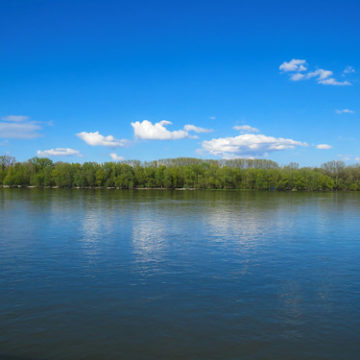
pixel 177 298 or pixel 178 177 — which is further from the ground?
pixel 178 177

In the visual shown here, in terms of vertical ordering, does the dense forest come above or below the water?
above

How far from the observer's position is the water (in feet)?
33.2

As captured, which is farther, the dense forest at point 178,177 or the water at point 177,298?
the dense forest at point 178,177

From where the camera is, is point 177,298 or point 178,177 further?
point 178,177

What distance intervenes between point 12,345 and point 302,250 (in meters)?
18.8

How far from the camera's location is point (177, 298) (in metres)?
13.7

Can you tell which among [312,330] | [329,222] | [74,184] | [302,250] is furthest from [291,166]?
[312,330]

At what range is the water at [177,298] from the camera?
33.2 ft

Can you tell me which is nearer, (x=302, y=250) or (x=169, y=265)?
(x=169, y=265)

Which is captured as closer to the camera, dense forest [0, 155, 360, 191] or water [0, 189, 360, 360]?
water [0, 189, 360, 360]

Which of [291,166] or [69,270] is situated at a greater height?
[291,166]

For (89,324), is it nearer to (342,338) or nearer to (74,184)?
(342,338)

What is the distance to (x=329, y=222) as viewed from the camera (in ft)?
125

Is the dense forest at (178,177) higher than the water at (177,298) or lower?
higher
